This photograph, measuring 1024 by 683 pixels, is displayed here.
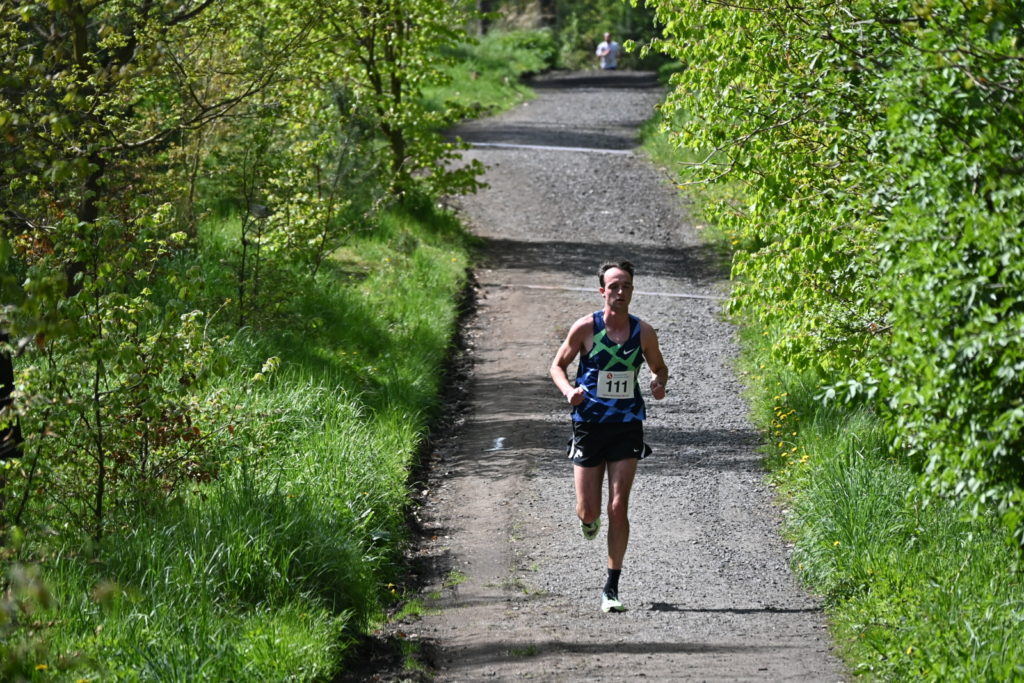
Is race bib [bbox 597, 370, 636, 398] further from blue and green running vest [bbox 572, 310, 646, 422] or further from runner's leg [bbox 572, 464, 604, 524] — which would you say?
runner's leg [bbox 572, 464, 604, 524]

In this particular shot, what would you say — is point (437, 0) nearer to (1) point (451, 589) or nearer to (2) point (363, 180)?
(2) point (363, 180)

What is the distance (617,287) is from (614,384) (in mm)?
531

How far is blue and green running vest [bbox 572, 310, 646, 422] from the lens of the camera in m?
7.41

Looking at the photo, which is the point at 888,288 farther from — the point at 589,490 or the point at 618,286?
the point at 589,490

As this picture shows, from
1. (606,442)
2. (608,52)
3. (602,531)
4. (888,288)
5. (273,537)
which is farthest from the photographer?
(608,52)

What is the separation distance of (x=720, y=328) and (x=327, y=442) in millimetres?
6273

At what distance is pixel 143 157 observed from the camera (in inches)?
512

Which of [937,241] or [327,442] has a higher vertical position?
[937,241]

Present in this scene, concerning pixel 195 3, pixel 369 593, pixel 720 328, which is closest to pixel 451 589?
pixel 369 593

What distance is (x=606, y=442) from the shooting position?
7461mm

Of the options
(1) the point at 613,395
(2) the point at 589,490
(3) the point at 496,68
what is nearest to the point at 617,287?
(1) the point at 613,395

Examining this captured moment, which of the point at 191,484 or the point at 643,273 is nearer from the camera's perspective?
the point at 191,484

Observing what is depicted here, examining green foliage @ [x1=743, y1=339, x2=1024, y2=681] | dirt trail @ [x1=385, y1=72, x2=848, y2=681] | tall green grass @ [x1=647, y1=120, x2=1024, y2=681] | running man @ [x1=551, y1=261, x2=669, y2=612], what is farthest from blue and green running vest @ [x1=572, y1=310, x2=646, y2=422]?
green foliage @ [x1=743, y1=339, x2=1024, y2=681]

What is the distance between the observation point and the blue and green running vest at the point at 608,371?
7.41 meters
